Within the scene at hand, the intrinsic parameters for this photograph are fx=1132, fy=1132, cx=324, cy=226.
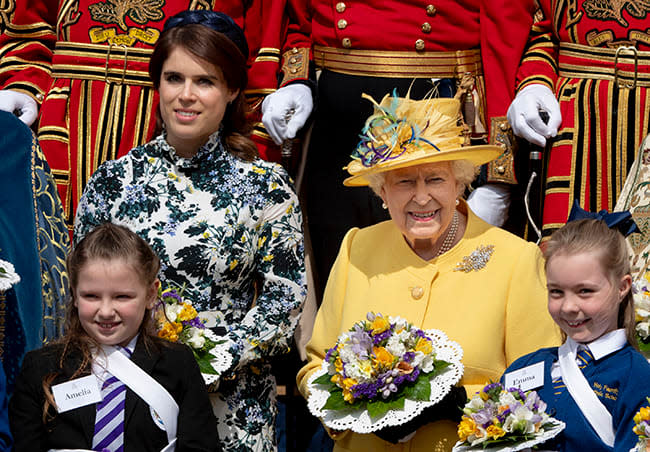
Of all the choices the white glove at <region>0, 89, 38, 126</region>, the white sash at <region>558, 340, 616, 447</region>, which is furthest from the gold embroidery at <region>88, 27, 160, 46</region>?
the white sash at <region>558, 340, 616, 447</region>

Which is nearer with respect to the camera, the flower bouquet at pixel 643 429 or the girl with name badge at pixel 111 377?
the flower bouquet at pixel 643 429

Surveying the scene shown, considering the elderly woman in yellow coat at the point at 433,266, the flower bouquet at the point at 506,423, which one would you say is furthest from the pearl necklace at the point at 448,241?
the flower bouquet at the point at 506,423

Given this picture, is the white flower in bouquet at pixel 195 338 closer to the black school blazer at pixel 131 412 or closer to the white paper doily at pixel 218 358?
the white paper doily at pixel 218 358

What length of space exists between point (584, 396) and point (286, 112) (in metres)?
1.99

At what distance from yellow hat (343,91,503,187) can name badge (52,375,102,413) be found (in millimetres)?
1156

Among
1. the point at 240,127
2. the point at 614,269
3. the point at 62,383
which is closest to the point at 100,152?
the point at 240,127

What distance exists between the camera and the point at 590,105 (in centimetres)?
443

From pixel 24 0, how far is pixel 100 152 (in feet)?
2.84

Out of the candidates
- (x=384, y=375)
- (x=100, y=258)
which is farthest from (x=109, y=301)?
(x=384, y=375)

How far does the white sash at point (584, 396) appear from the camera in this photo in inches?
117

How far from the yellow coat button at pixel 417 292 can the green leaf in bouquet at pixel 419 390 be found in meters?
0.42

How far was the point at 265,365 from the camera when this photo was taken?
3939 millimetres

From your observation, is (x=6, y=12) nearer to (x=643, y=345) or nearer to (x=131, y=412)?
(x=131, y=412)

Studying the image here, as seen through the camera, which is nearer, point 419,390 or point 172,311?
point 419,390
